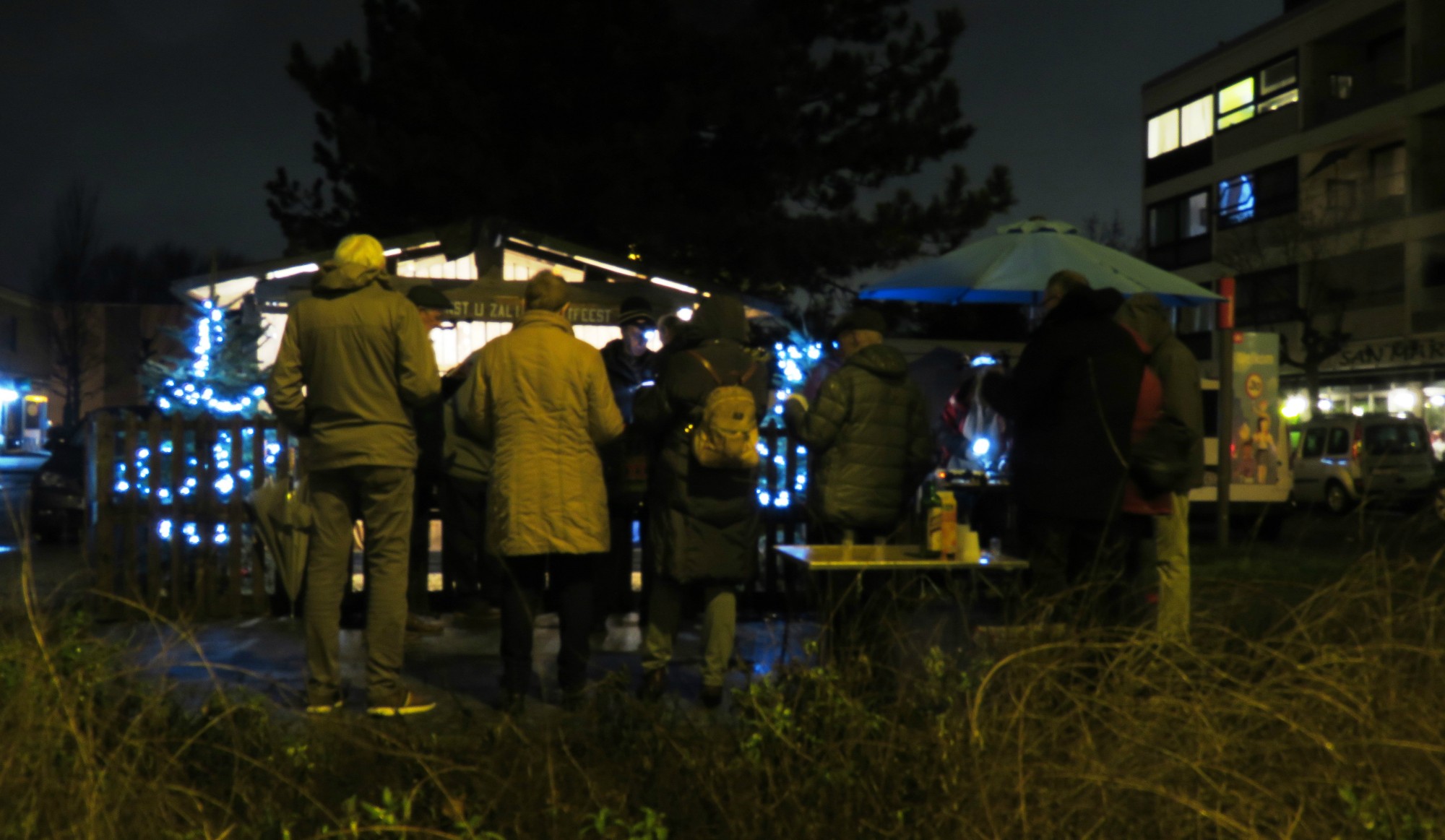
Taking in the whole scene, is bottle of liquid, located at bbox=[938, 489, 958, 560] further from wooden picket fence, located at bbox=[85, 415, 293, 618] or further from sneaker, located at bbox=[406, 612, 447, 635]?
wooden picket fence, located at bbox=[85, 415, 293, 618]

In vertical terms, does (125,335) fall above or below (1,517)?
above

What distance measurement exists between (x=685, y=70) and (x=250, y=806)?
20.6 meters

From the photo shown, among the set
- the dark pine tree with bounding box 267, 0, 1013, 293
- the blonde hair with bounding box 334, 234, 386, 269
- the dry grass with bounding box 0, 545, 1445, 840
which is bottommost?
the dry grass with bounding box 0, 545, 1445, 840

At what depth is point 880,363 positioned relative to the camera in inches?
258

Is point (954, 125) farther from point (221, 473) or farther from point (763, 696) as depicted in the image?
point (763, 696)

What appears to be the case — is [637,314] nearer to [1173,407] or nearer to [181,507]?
[1173,407]

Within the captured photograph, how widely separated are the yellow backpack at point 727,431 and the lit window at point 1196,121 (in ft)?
163

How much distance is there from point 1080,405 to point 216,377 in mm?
7300

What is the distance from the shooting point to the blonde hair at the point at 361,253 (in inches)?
231

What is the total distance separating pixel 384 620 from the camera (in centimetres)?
582

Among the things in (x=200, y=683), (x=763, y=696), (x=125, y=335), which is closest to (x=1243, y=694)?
(x=763, y=696)

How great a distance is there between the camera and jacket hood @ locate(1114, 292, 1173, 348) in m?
7.05

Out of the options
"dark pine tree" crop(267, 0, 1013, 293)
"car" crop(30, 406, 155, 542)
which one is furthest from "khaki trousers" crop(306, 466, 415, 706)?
"dark pine tree" crop(267, 0, 1013, 293)

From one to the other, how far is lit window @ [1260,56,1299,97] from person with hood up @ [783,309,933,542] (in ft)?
145
